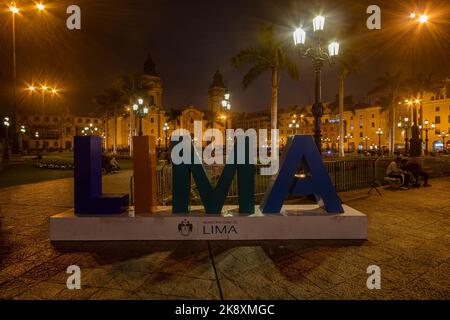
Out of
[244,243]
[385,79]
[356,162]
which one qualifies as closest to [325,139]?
[385,79]

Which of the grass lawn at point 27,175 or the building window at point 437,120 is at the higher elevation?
the building window at point 437,120

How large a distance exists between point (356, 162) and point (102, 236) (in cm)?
1182

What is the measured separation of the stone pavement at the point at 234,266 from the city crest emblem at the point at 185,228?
27 cm

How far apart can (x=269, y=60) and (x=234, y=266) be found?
19549mm

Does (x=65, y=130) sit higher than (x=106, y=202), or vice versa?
(x=65, y=130)

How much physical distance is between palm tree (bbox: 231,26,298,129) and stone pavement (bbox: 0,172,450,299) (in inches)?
613

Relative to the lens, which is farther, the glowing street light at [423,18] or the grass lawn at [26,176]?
the grass lawn at [26,176]

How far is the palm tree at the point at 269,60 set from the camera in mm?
21500

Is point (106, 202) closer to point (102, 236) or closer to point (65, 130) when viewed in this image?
point (102, 236)

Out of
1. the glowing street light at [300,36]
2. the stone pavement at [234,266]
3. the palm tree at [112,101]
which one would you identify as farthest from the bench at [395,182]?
the palm tree at [112,101]

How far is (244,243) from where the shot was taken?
623 cm

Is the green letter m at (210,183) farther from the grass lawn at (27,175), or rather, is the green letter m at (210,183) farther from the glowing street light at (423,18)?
the glowing street light at (423,18)

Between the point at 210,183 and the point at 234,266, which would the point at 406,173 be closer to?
the point at 210,183

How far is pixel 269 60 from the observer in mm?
21938
